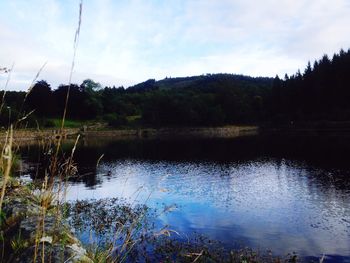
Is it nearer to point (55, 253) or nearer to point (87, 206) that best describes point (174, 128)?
point (87, 206)

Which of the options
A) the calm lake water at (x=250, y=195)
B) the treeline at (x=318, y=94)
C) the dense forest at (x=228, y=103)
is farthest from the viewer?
the dense forest at (x=228, y=103)

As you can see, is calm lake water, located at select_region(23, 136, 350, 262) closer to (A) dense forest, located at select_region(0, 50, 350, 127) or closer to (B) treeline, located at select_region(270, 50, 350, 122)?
(B) treeline, located at select_region(270, 50, 350, 122)

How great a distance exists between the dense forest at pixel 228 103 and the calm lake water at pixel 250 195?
65625 millimetres

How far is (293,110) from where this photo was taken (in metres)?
134

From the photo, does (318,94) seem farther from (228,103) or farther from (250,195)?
(250,195)

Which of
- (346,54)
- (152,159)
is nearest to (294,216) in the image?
(152,159)

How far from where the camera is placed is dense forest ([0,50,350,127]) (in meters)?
125

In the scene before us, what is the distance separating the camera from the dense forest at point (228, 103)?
125 meters

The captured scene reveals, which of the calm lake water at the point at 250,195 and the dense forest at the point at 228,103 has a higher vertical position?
the dense forest at the point at 228,103

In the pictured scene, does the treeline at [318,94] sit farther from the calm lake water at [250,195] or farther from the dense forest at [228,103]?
the calm lake water at [250,195]

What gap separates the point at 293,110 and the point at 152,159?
82.7 metres

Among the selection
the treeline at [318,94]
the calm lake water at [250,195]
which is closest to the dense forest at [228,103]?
the treeline at [318,94]

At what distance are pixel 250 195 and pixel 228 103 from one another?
120 m

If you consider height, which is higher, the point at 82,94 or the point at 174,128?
the point at 82,94
